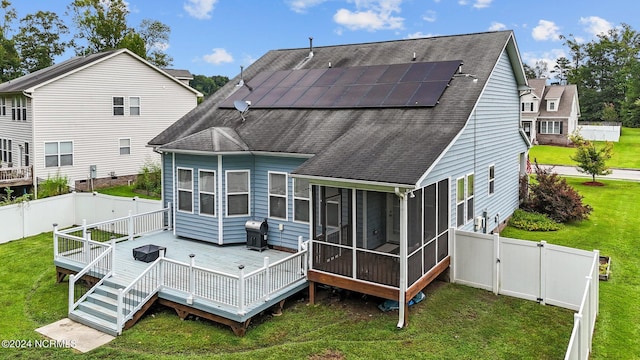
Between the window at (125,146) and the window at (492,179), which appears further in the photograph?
the window at (125,146)

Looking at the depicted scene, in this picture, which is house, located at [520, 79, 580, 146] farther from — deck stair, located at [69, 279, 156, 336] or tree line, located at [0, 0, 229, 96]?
deck stair, located at [69, 279, 156, 336]

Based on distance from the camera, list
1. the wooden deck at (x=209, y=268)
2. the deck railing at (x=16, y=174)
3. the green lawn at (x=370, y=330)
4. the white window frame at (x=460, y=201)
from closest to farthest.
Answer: the green lawn at (x=370, y=330)
the wooden deck at (x=209, y=268)
the white window frame at (x=460, y=201)
the deck railing at (x=16, y=174)

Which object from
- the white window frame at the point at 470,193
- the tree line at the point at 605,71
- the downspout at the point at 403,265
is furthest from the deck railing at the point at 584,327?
the tree line at the point at 605,71

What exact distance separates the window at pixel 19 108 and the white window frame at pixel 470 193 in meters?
21.1

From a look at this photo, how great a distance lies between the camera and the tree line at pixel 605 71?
6488 cm

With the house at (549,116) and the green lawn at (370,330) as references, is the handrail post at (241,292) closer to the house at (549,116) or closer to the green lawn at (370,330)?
the green lawn at (370,330)

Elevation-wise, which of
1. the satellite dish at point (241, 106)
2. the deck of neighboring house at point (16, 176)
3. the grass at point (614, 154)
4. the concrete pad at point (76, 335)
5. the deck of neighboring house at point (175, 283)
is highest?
the satellite dish at point (241, 106)

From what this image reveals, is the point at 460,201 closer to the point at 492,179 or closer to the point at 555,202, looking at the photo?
the point at 492,179

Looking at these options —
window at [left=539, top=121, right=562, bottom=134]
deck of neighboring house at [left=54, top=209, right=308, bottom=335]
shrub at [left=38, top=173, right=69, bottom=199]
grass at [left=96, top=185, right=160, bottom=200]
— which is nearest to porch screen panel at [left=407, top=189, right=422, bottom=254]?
deck of neighboring house at [left=54, top=209, right=308, bottom=335]

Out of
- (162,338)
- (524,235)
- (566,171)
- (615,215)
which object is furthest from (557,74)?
(162,338)

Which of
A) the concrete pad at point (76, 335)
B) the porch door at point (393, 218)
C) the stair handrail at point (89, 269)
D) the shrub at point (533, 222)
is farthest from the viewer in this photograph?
the shrub at point (533, 222)

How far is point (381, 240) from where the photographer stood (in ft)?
41.6

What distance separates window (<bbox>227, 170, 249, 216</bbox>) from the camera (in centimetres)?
1345

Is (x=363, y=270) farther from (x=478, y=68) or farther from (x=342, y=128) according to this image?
(x=478, y=68)
